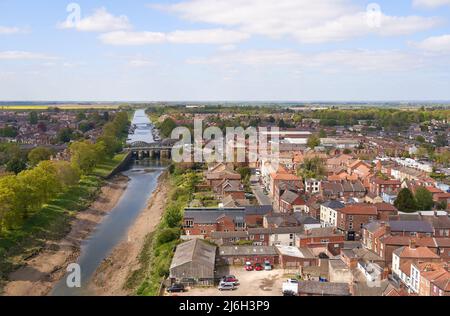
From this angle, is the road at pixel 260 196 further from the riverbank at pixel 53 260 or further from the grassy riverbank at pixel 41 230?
the grassy riverbank at pixel 41 230

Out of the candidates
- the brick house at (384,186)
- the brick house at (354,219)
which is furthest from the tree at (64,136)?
the brick house at (354,219)

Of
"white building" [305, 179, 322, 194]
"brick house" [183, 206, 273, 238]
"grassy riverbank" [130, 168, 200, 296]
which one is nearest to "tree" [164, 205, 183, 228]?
"grassy riverbank" [130, 168, 200, 296]

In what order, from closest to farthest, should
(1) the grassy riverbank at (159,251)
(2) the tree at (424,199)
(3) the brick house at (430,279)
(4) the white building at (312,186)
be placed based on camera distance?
(3) the brick house at (430,279) → (1) the grassy riverbank at (159,251) → (2) the tree at (424,199) → (4) the white building at (312,186)

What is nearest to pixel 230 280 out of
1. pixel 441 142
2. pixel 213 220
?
pixel 213 220

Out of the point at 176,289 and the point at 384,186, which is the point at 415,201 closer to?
the point at 384,186

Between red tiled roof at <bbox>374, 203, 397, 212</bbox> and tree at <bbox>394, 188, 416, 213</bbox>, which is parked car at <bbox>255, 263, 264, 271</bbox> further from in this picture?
tree at <bbox>394, 188, 416, 213</bbox>
